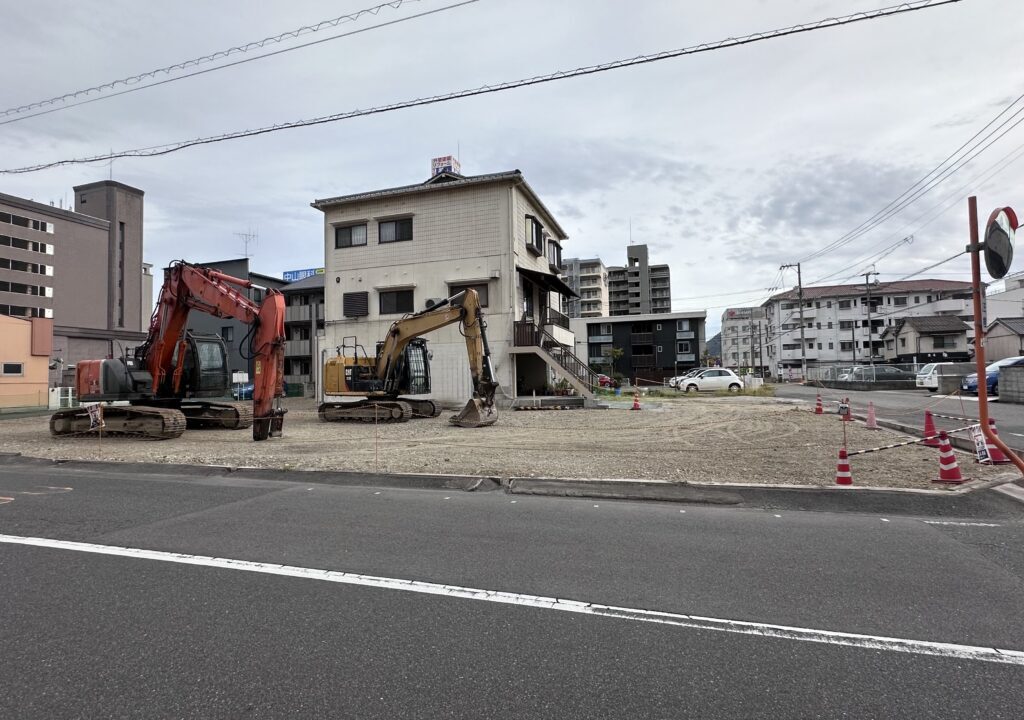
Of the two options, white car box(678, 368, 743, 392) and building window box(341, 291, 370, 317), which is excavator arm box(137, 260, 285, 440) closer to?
building window box(341, 291, 370, 317)

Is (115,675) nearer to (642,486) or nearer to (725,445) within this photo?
(642,486)

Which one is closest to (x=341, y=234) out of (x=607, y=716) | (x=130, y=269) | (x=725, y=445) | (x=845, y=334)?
(x=725, y=445)

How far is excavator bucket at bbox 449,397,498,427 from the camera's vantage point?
55.5 feet

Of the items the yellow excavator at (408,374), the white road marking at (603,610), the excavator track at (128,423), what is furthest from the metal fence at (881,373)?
the excavator track at (128,423)

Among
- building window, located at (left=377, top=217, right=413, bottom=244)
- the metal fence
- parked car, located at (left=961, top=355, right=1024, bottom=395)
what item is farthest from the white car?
building window, located at (left=377, top=217, right=413, bottom=244)

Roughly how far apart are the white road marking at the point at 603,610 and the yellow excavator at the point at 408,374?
12176 mm

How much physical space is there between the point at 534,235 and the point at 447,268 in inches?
216

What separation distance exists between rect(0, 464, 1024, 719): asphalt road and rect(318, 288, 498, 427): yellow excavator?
1092 cm

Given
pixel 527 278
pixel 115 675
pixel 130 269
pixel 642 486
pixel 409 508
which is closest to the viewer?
pixel 115 675

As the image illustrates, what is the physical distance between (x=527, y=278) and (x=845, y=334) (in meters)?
62.8

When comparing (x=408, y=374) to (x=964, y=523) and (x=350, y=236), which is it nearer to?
(x=350, y=236)

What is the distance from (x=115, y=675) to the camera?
293cm

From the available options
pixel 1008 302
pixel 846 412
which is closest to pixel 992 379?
pixel 846 412

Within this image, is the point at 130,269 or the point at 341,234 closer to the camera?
the point at 341,234
